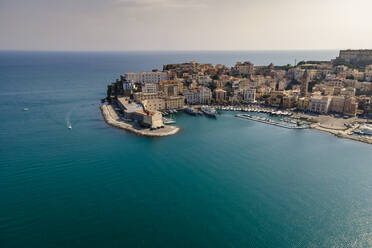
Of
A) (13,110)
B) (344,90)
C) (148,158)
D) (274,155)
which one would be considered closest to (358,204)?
(274,155)

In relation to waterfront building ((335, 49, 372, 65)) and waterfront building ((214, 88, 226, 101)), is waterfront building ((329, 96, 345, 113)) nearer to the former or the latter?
waterfront building ((214, 88, 226, 101))

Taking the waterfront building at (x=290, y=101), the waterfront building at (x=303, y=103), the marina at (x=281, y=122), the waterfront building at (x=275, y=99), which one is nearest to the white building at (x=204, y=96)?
the marina at (x=281, y=122)

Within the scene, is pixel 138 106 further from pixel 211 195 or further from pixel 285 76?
pixel 285 76

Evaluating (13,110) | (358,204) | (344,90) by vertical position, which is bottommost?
(358,204)

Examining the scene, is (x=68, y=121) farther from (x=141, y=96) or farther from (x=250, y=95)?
(x=250, y=95)

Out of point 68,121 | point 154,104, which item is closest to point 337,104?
point 154,104

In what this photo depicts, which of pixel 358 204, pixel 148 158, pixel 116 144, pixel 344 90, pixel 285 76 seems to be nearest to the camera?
pixel 358 204
